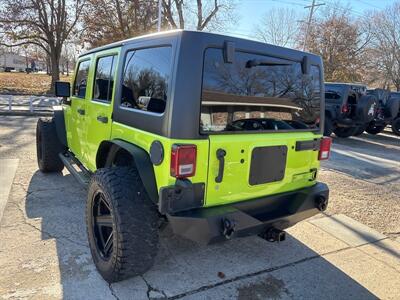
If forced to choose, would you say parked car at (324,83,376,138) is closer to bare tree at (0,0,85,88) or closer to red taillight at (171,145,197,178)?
red taillight at (171,145,197,178)

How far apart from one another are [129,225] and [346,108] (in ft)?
32.7

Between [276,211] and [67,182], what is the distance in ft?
11.4

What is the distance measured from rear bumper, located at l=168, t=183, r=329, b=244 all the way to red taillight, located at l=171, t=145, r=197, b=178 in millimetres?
300

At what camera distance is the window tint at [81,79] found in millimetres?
4336

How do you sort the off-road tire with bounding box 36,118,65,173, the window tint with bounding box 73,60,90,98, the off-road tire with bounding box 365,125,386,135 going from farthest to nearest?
the off-road tire with bounding box 365,125,386,135 < the off-road tire with bounding box 36,118,65,173 < the window tint with bounding box 73,60,90,98

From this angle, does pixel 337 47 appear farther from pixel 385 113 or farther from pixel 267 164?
pixel 267 164

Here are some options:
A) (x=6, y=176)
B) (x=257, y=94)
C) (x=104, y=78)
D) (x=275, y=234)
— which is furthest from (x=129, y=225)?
(x=6, y=176)

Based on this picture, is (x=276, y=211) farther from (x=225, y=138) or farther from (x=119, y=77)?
(x=119, y=77)

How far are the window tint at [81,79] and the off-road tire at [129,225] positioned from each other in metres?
1.93

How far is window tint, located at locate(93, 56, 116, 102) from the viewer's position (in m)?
3.43

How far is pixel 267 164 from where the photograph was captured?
2883mm

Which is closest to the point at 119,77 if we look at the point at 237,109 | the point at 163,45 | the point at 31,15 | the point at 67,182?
the point at 163,45

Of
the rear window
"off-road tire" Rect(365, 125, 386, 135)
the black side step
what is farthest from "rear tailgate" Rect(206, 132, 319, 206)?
"off-road tire" Rect(365, 125, 386, 135)

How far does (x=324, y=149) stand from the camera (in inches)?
132
